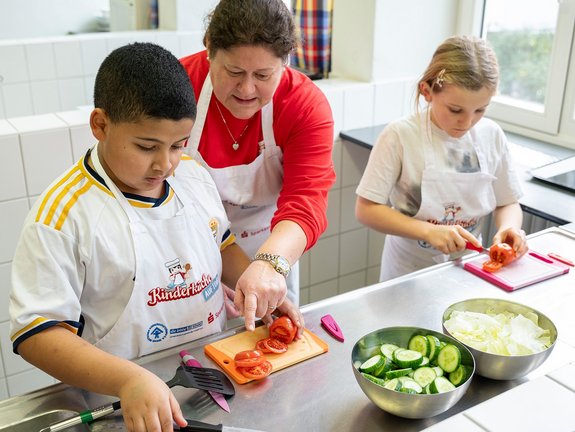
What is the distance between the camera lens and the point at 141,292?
0.96 metres

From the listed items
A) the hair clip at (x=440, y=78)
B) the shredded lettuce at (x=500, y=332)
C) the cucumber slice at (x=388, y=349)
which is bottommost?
the shredded lettuce at (x=500, y=332)

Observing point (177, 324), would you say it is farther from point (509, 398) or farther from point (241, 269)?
point (509, 398)

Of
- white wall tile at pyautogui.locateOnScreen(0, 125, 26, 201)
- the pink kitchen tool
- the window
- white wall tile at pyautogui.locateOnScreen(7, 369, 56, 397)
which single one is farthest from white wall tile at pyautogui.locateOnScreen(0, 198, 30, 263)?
the window

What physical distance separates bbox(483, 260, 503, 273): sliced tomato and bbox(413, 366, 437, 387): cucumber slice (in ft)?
1.46

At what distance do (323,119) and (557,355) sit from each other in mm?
637

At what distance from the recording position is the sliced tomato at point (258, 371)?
36.2 inches

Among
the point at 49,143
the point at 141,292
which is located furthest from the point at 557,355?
the point at 49,143

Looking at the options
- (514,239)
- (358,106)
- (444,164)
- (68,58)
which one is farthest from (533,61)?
(68,58)

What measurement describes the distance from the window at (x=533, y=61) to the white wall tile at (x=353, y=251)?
0.70 m

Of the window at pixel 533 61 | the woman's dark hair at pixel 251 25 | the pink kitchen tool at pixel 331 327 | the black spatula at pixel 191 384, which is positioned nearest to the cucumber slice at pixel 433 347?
the pink kitchen tool at pixel 331 327

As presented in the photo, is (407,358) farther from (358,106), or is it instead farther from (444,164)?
(358,106)

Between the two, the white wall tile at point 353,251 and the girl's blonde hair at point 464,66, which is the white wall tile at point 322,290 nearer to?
the white wall tile at point 353,251

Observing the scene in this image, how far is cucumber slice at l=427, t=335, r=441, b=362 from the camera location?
877 millimetres

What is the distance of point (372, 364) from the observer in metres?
0.85
